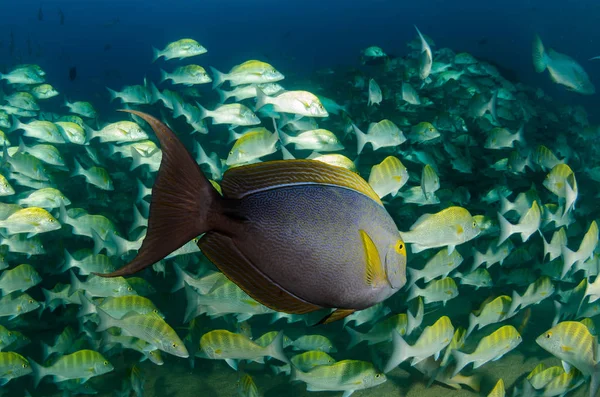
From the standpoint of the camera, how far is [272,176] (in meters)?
1.07

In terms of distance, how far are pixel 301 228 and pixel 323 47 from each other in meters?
86.3

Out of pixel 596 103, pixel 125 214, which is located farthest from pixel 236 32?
pixel 125 214

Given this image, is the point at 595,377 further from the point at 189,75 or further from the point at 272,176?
the point at 189,75

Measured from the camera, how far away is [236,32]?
319 feet

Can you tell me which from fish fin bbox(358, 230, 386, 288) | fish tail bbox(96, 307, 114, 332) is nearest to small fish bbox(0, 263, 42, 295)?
fish tail bbox(96, 307, 114, 332)

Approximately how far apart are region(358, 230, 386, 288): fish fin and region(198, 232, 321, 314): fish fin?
164mm

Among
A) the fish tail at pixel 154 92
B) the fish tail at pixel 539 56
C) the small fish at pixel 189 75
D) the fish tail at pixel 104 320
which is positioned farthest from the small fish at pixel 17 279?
the fish tail at pixel 539 56

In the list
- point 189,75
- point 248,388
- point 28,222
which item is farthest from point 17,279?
point 189,75

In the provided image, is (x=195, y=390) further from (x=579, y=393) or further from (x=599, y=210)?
(x=599, y=210)

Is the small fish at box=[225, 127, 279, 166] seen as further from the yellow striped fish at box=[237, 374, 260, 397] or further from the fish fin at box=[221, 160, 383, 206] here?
the fish fin at box=[221, 160, 383, 206]

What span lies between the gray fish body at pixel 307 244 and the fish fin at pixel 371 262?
11mm

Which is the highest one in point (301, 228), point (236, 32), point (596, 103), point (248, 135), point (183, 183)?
point (183, 183)

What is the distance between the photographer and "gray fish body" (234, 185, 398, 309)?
1.04 meters

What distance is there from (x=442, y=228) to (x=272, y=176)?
311 cm
